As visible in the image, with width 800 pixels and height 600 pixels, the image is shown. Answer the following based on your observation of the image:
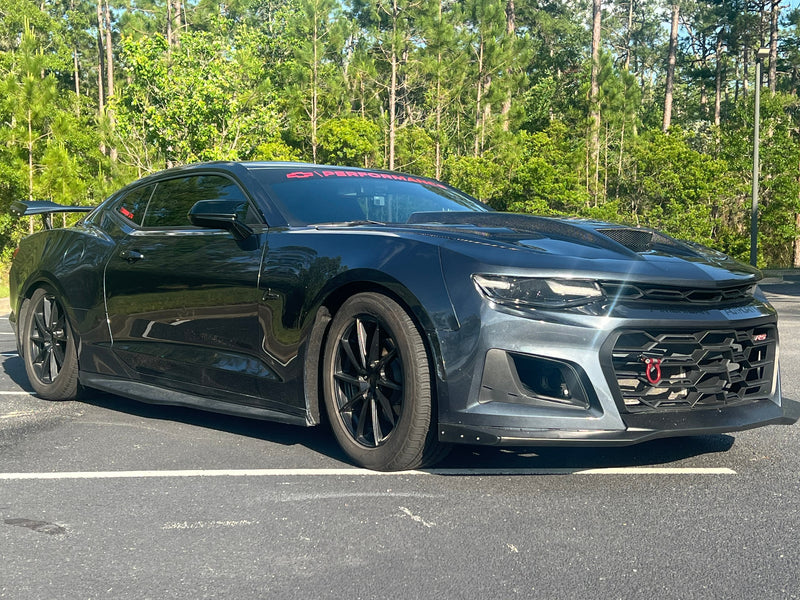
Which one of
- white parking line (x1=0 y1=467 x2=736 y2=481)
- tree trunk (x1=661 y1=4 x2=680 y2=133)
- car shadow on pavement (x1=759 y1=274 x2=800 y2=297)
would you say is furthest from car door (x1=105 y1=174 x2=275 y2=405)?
tree trunk (x1=661 y1=4 x2=680 y2=133)

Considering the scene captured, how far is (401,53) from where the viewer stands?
43156 millimetres

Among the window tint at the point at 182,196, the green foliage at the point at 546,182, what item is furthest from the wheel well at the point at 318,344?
the green foliage at the point at 546,182

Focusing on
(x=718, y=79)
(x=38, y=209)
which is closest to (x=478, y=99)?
(x=718, y=79)

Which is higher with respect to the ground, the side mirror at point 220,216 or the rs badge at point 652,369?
the side mirror at point 220,216

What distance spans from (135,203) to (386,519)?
3255mm

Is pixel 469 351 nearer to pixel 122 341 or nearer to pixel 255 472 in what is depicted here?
pixel 255 472

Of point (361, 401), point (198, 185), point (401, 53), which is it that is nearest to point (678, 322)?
point (361, 401)

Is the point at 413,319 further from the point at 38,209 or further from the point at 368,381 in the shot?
the point at 38,209

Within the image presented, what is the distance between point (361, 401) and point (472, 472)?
1.98 feet

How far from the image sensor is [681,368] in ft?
13.1

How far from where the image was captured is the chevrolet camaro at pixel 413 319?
12.8 ft

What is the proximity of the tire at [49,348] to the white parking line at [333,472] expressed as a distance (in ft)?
6.15

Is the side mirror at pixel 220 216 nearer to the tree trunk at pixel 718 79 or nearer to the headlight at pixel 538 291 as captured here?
the headlight at pixel 538 291

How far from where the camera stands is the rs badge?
12.8 feet
